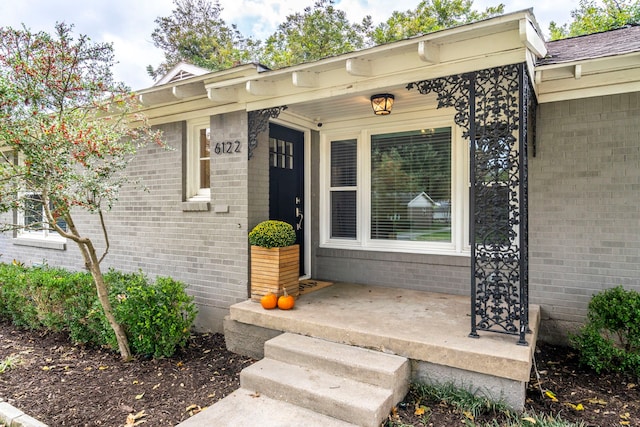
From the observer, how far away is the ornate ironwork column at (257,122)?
435 centimetres

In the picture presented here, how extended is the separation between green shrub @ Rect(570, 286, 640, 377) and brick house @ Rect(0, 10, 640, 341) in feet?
1.48

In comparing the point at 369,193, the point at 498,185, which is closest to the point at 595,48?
the point at 498,185

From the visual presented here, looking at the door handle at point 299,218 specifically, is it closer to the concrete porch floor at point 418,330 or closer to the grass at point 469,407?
the concrete porch floor at point 418,330

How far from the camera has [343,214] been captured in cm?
574

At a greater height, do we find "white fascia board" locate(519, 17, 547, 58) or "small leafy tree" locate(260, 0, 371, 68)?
"small leafy tree" locate(260, 0, 371, 68)

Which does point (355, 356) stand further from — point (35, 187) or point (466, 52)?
point (35, 187)

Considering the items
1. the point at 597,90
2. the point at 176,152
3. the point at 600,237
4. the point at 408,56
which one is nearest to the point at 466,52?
the point at 408,56

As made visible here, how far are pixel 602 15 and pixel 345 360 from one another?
1821 centimetres

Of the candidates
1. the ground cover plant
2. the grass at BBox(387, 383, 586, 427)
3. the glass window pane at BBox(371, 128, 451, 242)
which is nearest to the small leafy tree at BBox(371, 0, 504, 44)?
the glass window pane at BBox(371, 128, 451, 242)

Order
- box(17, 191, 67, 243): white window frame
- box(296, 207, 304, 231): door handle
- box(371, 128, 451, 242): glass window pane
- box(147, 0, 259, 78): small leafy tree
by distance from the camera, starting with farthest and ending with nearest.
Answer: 1. box(147, 0, 259, 78): small leafy tree
2. box(17, 191, 67, 243): white window frame
3. box(296, 207, 304, 231): door handle
4. box(371, 128, 451, 242): glass window pane

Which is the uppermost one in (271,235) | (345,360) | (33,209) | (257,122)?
(257,122)

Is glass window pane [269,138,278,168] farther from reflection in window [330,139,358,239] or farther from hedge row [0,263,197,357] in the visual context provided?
hedge row [0,263,197,357]

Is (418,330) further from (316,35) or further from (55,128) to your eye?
(316,35)

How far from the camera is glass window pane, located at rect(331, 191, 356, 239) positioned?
5.66 metres
